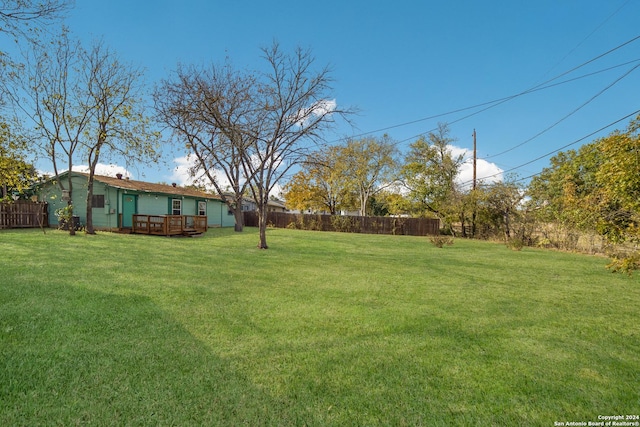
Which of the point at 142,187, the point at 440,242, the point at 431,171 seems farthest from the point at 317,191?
the point at 440,242

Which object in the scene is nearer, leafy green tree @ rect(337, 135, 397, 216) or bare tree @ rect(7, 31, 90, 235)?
bare tree @ rect(7, 31, 90, 235)

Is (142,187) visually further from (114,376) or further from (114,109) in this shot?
(114,376)

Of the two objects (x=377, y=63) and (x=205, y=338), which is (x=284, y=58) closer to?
(x=377, y=63)

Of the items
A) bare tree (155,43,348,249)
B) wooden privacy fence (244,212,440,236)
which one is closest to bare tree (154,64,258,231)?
bare tree (155,43,348,249)

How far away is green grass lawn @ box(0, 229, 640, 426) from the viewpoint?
1.94 meters

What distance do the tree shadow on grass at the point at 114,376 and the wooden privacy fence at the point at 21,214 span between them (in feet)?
50.6

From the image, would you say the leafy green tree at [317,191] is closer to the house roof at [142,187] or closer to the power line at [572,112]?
the house roof at [142,187]

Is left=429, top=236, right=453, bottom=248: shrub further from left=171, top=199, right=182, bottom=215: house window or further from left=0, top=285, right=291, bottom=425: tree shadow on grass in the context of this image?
left=171, top=199, right=182, bottom=215: house window

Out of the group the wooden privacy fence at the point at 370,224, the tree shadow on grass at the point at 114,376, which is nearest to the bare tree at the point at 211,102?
the tree shadow on grass at the point at 114,376

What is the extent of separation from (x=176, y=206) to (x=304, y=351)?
19.6 meters

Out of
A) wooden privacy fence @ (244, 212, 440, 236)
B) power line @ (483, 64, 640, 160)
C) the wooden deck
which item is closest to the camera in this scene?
power line @ (483, 64, 640, 160)

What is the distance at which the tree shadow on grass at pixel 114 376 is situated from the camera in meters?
1.83

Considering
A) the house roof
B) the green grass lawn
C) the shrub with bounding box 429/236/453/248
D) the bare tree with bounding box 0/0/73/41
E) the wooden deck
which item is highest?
the bare tree with bounding box 0/0/73/41

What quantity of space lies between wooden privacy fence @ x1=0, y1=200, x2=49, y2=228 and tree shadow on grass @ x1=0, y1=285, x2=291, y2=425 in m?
15.4
